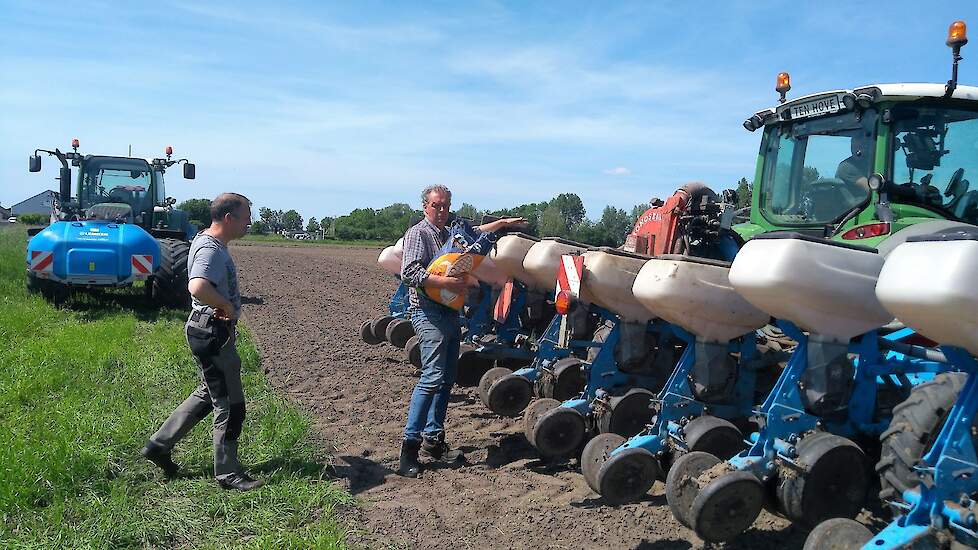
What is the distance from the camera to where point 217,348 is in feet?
13.9

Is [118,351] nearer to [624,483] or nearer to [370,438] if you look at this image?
[370,438]

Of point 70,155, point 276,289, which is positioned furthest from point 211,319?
point 276,289

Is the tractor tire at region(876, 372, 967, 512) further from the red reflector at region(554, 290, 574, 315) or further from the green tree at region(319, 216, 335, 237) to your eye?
the green tree at region(319, 216, 335, 237)

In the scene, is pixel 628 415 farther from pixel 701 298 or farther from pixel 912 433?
pixel 912 433

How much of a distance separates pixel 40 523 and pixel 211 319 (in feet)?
4.10

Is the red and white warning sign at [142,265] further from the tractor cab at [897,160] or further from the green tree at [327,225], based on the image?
the green tree at [327,225]

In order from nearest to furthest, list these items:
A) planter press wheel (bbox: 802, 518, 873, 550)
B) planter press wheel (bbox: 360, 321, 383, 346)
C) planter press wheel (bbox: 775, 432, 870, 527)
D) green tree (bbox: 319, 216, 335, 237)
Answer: planter press wheel (bbox: 802, 518, 873, 550) < planter press wheel (bbox: 775, 432, 870, 527) < planter press wheel (bbox: 360, 321, 383, 346) < green tree (bbox: 319, 216, 335, 237)

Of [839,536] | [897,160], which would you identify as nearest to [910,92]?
[897,160]

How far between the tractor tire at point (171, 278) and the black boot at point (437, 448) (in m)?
7.16

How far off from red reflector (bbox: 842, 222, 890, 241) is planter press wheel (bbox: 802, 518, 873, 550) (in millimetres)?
2232

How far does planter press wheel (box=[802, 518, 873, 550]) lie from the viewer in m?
2.83

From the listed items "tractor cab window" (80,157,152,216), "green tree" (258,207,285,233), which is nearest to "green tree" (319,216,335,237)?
"green tree" (258,207,285,233)

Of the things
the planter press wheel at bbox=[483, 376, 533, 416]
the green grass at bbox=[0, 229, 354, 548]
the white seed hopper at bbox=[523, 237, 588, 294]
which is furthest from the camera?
the white seed hopper at bbox=[523, 237, 588, 294]

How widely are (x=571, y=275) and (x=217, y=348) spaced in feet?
6.99
